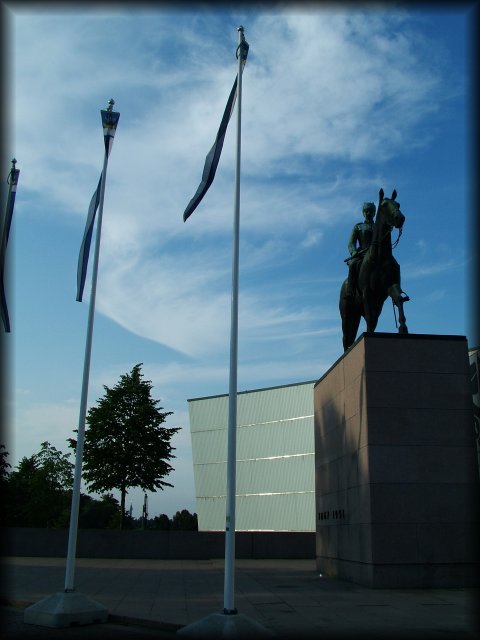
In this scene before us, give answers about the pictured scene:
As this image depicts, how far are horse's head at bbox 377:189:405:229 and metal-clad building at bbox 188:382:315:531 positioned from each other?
A: 28675 mm

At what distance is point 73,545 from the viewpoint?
1251 centimetres

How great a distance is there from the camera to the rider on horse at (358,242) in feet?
67.9

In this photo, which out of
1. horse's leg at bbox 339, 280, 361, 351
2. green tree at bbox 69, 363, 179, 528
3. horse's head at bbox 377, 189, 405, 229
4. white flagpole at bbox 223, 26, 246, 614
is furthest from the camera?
green tree at bbox 69, 363, 179, 528

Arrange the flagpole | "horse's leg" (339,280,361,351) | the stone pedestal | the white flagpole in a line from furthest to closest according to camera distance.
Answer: "horse's leg" (339,280,361,351) → the stone pedestal → the flagpole → the white flagpole

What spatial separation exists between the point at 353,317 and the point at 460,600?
35.1ft

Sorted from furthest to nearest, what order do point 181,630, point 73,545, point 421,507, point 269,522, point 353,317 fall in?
point 269,522
point 353,317
point 421,507
point 73,545
point 181,630

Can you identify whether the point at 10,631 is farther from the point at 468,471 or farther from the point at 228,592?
the point at 468,471

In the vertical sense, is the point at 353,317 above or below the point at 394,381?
above

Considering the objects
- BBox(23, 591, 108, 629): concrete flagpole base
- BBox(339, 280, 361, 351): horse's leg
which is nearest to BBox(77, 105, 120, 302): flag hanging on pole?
BBox(23, 591, 108, 629): concrete flagpole base

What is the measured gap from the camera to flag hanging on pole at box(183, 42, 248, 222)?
13.8 m

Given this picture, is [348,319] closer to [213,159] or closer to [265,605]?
[213,159]

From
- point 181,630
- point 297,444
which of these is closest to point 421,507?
point 181,630

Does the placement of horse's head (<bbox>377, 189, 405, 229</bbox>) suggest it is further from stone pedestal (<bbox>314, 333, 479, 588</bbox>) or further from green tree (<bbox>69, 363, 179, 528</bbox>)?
green tree (<bbox>69, 363, 179, 528</bbox>)

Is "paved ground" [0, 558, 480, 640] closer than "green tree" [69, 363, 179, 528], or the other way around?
"paved ground" [0, 558, 480, 640]
